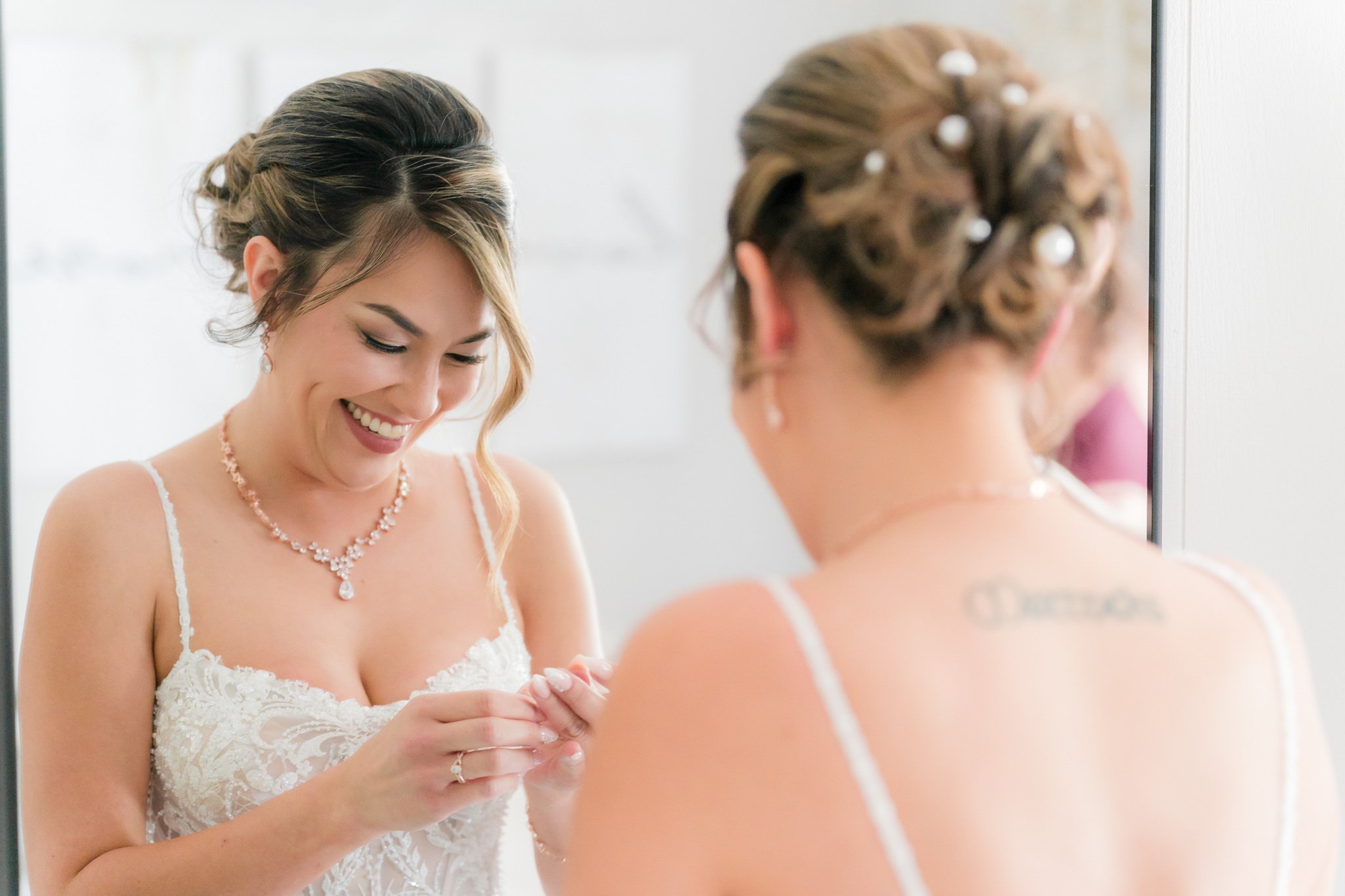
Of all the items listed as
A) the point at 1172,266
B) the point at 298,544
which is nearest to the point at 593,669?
the point at 298,544

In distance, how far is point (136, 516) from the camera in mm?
1107

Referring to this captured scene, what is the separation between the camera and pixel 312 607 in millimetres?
1163

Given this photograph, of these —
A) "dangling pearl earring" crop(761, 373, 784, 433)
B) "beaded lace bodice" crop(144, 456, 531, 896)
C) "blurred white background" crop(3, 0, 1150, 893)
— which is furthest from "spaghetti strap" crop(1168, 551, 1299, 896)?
"beaded lace bodice" crop(144, 456, 531, 896)

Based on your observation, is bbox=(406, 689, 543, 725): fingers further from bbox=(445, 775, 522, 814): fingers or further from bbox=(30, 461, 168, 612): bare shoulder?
bbox=(30, 461, 168, 612): bare shoulder

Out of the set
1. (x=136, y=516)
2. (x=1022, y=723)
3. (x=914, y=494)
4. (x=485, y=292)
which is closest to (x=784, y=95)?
(x=914, y=494)

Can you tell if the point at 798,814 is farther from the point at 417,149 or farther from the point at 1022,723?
the point at 417,149

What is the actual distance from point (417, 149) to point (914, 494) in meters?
0.69

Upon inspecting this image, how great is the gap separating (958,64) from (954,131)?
0.04 meters

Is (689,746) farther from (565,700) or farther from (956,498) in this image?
(565,700)

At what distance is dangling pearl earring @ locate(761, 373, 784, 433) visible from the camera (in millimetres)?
576

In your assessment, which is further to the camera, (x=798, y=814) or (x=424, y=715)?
(x=424, y=715)

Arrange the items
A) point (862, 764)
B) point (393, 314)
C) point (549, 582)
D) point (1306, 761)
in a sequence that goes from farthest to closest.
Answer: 1. point (549, 582)
2. point (393, 314)
3. point (1306, 761)
4. point (862, 764)

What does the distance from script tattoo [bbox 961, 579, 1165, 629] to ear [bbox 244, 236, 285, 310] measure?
2.60 feet

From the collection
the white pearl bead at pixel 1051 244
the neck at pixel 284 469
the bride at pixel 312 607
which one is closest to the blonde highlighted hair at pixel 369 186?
the bride at pixel 312 607
